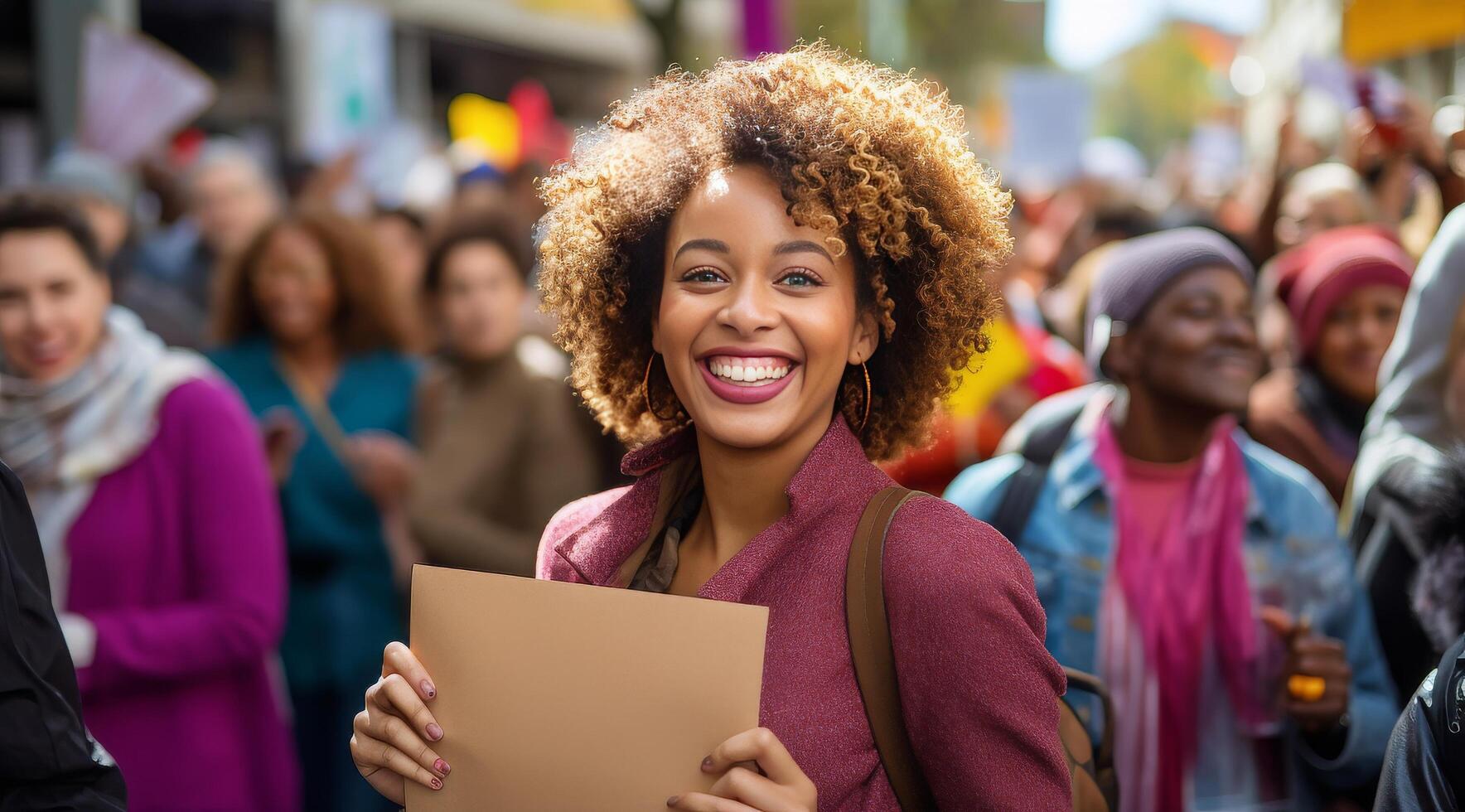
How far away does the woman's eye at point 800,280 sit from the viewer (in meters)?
2.08

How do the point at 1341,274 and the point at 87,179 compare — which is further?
the point at 87,179

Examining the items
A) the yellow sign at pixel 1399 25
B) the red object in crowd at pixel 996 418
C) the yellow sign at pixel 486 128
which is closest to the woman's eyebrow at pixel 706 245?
the red object in crowd at pixel 996 418

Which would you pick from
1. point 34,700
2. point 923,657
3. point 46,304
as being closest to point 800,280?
point 923,657

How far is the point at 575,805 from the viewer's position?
1.89 meters

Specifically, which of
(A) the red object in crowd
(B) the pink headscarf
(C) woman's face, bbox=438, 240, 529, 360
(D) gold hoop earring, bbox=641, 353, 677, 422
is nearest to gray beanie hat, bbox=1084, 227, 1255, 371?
(B) the pink headscarf

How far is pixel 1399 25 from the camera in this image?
5996 millimetres

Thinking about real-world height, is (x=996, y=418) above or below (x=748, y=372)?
below

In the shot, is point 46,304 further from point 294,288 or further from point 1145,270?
point 1145,270

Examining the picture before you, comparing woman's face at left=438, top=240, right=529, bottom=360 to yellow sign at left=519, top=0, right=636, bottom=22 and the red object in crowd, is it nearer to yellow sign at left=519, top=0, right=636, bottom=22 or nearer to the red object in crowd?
the red object in crowd

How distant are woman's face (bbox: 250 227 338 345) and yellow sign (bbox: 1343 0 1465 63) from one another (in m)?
4.28

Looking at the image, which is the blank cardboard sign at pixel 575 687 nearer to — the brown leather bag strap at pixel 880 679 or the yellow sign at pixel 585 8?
the brown leather bag strap at pixel 880 679

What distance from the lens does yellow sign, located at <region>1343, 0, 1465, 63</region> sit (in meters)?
5.77

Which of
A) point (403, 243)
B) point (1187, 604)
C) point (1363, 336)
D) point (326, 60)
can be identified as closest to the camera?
point (1187, 604)

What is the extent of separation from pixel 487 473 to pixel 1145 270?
7.30ft
